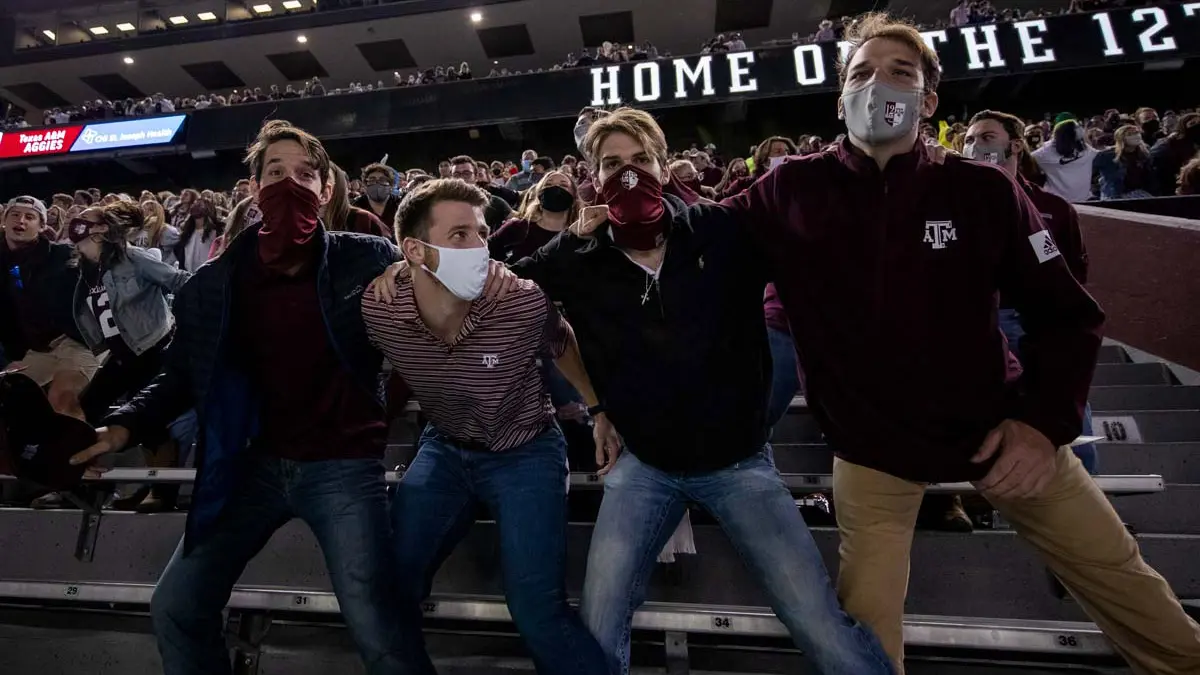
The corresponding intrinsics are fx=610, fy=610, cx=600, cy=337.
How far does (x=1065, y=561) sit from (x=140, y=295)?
4.06m

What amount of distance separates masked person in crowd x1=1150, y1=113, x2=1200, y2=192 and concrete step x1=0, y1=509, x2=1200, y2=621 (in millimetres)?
5681

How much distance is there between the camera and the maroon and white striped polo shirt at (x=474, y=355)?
2010 millimetres

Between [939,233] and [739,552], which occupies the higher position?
[939,233]

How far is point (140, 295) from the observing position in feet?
10.6

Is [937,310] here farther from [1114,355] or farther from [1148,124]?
[1148,124]

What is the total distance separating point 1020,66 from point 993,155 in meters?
10.6

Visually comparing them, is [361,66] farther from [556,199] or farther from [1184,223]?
[1184,223]

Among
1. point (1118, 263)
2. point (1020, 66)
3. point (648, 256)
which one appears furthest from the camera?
point (1020, 66)

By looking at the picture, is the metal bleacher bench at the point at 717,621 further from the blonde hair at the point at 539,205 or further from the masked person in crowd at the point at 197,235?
the masked person in crowd at the point at 197,235

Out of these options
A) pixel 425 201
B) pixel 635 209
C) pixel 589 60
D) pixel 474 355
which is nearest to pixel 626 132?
pixel 635 209

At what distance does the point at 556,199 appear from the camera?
11.6 ft

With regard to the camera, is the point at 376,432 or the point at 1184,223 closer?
the point at 376,432

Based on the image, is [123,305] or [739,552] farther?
[123,305]

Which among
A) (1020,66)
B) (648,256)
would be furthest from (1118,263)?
(1020,66)
